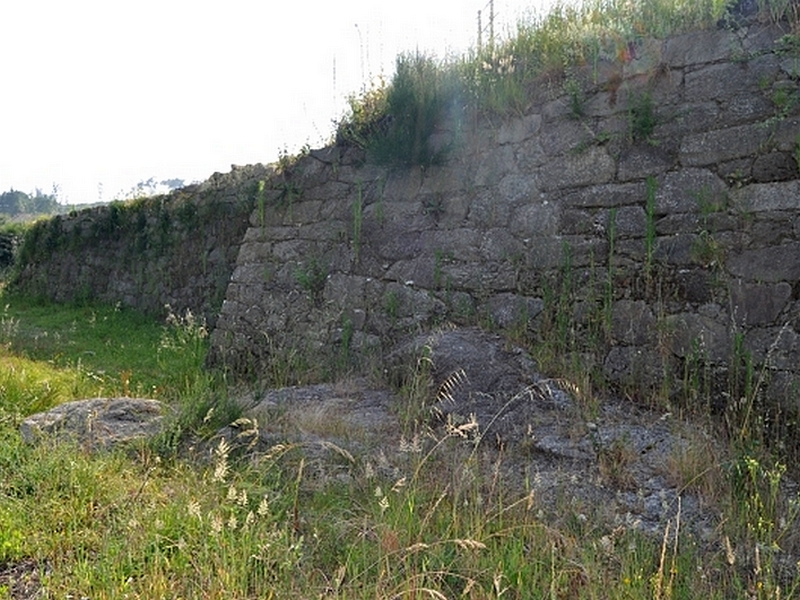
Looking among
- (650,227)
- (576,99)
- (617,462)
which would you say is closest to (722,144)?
(650,227)

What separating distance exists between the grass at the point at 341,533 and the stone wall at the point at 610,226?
0.99 meters

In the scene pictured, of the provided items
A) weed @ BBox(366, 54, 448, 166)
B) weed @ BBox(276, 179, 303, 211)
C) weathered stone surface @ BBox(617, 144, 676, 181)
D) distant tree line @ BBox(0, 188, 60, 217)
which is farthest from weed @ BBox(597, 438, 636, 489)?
distant tree line @ BBox(0, 188, 60, 217)

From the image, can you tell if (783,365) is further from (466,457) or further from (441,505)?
(441,505)

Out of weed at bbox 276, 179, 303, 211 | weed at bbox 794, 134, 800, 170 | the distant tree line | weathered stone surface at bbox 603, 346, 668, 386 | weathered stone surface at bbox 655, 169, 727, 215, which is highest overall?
the distant tree line

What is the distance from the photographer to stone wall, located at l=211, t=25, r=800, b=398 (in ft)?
11.7

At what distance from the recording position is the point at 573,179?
429 centimetres

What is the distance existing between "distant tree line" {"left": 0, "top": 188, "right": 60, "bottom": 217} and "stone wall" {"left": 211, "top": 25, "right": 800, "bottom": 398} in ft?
198

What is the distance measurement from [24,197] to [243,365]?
69380 millimetres

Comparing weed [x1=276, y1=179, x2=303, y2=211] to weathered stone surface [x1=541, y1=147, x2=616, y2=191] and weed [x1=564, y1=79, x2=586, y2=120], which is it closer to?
weathered stone surface [x1=541, y1=147, x2=616, y2=191]

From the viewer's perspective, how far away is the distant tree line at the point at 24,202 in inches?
2296

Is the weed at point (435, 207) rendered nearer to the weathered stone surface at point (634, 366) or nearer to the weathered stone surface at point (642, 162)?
the weathered stone surface at point (642, 162)

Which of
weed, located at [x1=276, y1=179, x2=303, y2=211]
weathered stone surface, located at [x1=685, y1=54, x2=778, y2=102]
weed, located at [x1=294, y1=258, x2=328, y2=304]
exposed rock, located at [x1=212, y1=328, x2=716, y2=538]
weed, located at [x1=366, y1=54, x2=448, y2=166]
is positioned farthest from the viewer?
weed, located at [x1=276, y1=179, x2=303, y2=211]

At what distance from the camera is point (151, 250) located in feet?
35.0

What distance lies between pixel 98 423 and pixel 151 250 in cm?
793
